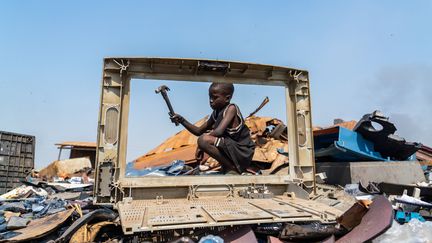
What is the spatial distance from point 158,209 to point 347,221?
191 centimetres

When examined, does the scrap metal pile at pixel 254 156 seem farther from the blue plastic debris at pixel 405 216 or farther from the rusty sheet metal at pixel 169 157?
the blue plastic debris at pixel 405 216

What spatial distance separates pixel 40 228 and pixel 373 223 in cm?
345

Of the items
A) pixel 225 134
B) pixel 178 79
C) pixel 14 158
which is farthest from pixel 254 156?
pixel 14 158

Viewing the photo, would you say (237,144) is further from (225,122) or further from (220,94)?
(220,94)

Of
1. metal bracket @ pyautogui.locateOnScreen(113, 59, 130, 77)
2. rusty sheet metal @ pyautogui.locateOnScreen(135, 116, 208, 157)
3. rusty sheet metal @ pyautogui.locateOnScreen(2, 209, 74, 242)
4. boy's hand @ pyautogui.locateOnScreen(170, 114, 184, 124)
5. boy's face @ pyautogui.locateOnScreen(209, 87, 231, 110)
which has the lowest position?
rusty sheet metal @ pyautogui.locateOnScreen(2, 209, 74, 242)

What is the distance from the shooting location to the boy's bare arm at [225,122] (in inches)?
184

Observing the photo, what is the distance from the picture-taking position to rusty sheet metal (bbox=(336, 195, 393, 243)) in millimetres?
2645

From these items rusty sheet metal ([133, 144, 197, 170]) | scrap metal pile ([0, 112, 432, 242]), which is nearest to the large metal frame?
scrap metal pile ([0, 112, 432, 242])

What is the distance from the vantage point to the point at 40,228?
332cm

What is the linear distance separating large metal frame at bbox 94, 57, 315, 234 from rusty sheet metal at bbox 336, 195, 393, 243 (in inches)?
58.4

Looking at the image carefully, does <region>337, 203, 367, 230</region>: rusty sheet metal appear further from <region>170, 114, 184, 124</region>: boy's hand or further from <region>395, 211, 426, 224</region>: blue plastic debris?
<region>170, 114, 184, 124</region>: boy's hand

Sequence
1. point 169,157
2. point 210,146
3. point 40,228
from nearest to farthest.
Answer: point 40,228, point 210,146, point 169,157

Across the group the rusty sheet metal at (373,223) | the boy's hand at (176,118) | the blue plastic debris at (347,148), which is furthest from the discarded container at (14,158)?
the rusty sheet metal at (373,223)

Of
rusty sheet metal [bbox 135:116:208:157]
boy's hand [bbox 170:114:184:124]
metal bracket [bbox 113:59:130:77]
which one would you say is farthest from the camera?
rusty sheet metal [bbox 135:116:208:157]
